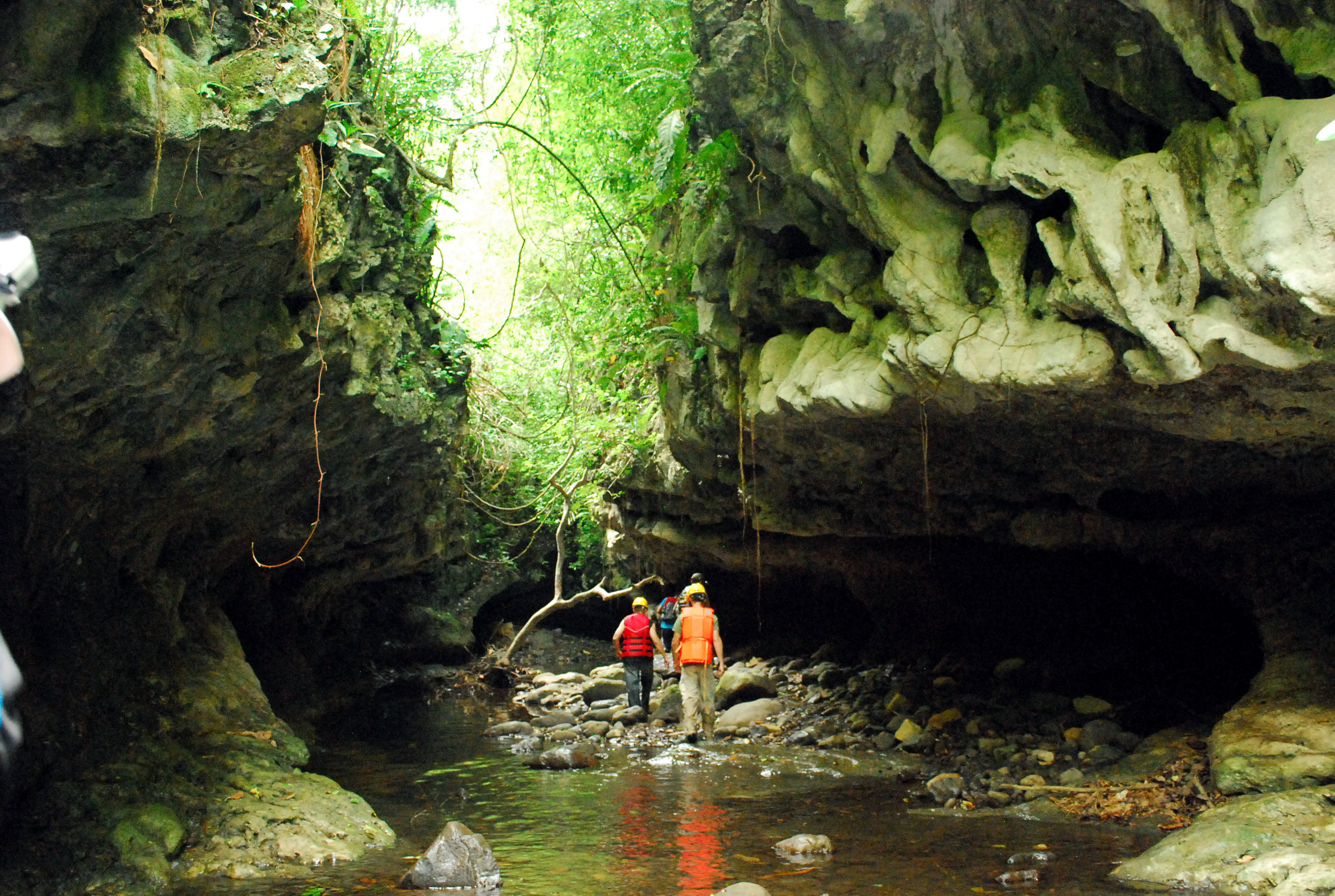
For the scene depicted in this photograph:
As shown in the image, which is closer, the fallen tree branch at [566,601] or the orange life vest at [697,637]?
the orange life vest at [697,637]

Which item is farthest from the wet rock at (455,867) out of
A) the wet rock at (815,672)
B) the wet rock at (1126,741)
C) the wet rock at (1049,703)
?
the wet rock at (815,672)

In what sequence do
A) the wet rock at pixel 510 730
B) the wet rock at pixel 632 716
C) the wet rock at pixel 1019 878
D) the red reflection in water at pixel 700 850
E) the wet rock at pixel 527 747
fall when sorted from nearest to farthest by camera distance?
the wet rock at pixel 1019 878 < the red reflection in water at pixel 700 850 < the wet rock at pixel 527 747 < the wet rock at pixel 510 730 < the wet rock at pixel 632 716

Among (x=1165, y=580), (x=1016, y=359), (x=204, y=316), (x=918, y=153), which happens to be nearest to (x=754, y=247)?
(x=918, y=153)

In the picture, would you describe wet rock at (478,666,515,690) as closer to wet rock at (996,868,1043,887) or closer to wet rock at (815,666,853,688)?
wet rock at (815,666,853,688)

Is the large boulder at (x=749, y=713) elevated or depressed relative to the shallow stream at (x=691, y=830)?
depressed

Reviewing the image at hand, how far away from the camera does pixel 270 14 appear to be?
516 cm

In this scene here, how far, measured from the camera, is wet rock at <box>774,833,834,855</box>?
560cm

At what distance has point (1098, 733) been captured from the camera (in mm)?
7957

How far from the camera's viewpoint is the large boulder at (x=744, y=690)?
12164 millimetres

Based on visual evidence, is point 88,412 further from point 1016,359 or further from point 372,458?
point 1016,359

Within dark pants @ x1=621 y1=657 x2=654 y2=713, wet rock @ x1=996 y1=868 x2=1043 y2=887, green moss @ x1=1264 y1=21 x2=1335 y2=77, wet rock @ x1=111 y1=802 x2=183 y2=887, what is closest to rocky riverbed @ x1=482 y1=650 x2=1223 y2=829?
dark pants @ x1=621 y1=657 x2=654 y2=713

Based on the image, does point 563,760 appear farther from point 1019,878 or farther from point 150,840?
point 1019,878

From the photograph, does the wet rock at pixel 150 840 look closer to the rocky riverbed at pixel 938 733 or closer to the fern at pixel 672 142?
the rocky riverbed at pixel 938 733

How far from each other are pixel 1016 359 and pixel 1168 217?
3.69 ft
